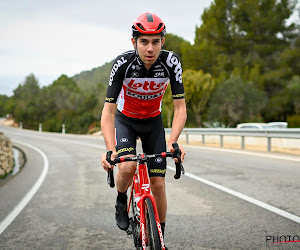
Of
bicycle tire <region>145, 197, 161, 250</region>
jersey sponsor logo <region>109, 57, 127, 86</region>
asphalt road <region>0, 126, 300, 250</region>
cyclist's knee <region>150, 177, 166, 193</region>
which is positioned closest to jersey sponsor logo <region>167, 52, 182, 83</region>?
jersey sponsor logo <region>109, 57, 127, 86</region>

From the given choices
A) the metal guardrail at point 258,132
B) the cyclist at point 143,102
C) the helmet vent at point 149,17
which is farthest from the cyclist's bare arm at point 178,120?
the metal guardrail at point 258,132

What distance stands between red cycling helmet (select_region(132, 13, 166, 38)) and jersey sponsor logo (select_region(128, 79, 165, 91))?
544mm

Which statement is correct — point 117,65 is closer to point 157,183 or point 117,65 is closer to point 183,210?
point 157,183

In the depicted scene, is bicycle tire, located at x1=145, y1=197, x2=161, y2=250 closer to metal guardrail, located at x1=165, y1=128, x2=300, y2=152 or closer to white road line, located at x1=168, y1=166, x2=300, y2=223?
white road line, located at x1=168, y1=166, x2=300, y2=223

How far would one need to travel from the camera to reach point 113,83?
3.75 metres

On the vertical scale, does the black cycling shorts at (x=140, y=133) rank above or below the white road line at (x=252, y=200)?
above

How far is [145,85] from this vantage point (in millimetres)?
3857

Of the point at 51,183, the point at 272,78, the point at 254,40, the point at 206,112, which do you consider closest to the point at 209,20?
the point at 254,40

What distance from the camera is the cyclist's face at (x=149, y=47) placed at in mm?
3441

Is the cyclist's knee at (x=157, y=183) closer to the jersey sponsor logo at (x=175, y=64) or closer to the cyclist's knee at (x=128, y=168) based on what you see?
the cyclist's knee at (x=128, y=168)

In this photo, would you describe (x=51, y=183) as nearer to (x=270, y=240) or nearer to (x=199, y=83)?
(x=270, y=240)

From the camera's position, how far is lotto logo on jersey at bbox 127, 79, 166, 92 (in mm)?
3836

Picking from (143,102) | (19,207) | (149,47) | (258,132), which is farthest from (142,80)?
(258,132)

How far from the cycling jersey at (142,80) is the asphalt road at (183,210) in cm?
160
